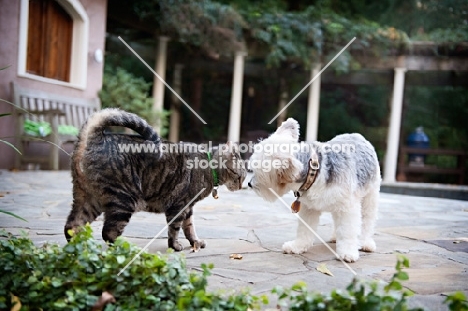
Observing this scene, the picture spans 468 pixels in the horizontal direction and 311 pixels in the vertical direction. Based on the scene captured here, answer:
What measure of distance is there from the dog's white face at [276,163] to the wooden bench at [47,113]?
4.41 m

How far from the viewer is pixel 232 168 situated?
329 cm

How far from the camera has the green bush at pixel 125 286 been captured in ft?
5.57

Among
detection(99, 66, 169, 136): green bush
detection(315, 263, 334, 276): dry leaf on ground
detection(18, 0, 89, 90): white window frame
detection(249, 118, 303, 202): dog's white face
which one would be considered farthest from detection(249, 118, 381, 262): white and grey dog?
detection(99, 66, 169, 136): green bush

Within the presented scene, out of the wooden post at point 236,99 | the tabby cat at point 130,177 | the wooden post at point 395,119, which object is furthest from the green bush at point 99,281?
the wooden post at point 395,119

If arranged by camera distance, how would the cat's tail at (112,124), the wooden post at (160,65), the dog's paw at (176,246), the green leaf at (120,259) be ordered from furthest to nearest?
the wooden post at (160,65)
the dog's paw at (176,246)
the cat's tail at (112,124)
the green leaf at (120,259)

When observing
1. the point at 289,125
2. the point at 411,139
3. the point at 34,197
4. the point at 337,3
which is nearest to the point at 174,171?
the point at 289,125

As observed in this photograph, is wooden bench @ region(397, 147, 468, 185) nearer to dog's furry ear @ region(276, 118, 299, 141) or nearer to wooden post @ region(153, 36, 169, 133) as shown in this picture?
wooden post @ region(153, 36, 169, 133)

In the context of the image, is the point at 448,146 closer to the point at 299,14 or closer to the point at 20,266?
the point at 299,14

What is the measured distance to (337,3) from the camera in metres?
14.0

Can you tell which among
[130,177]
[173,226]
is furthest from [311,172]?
[130,177]

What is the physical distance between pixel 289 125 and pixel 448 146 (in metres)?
13.6

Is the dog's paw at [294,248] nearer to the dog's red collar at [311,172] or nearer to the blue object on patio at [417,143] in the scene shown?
the dog's red collar at [311,172]

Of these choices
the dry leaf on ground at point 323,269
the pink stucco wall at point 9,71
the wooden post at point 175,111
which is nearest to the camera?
the dry leaf on ground at point 323,269

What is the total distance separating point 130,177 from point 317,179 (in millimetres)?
1254
